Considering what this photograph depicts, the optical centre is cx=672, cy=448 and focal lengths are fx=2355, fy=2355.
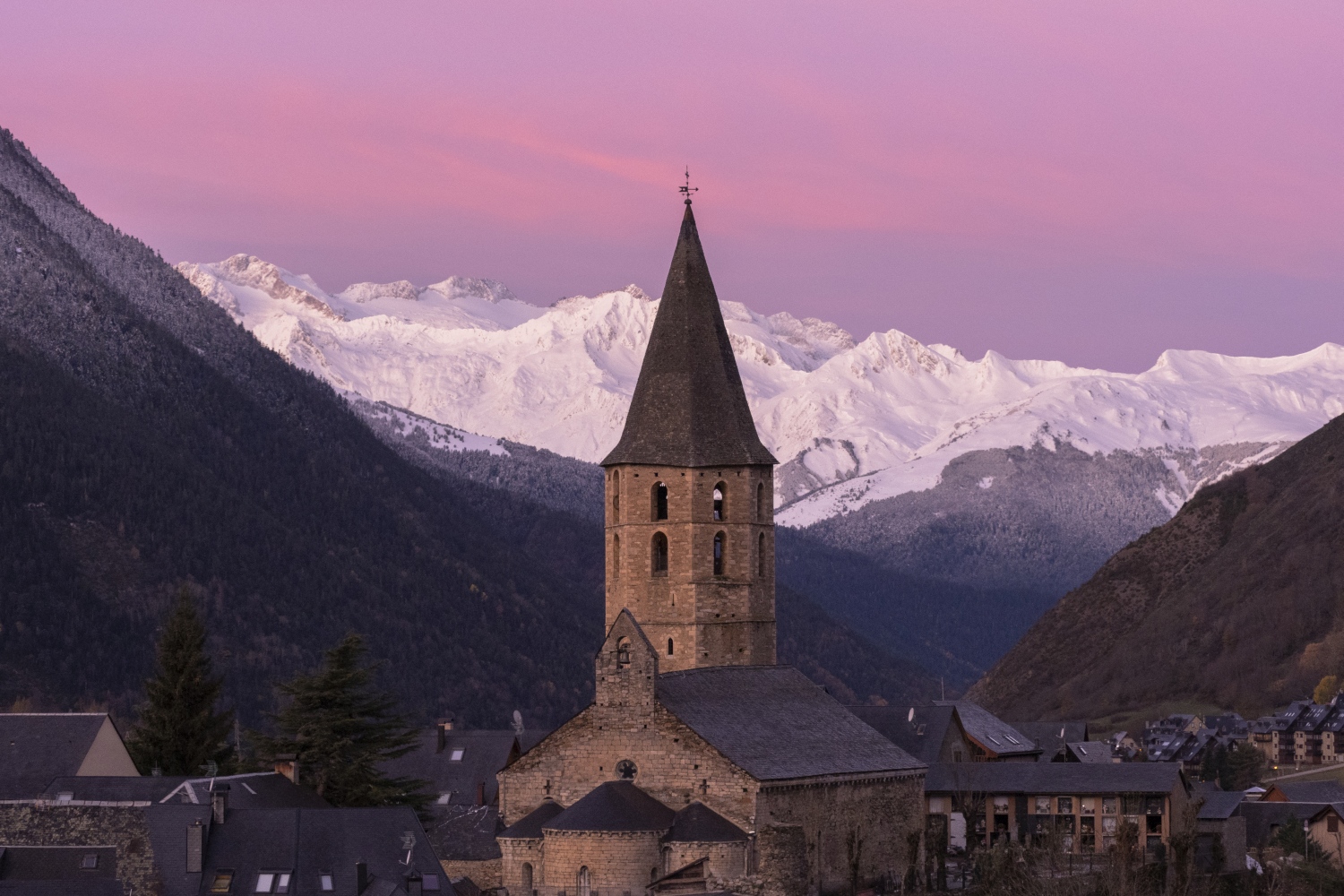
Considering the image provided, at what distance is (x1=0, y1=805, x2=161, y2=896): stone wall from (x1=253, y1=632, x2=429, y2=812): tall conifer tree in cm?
1653

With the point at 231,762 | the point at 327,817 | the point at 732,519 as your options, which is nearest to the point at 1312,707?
the point at 732,519

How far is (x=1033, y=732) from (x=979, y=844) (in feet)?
124

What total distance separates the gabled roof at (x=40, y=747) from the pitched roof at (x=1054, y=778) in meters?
32.6

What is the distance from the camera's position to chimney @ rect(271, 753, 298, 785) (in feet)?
269

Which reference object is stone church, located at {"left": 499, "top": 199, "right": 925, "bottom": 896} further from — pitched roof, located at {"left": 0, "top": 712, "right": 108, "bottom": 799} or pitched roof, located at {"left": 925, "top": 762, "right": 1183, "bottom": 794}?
pitched roof, located at {"left": 0, "top": 712, "right": 108, "bottom": 799}

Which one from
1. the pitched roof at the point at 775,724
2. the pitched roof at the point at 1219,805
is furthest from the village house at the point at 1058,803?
the pitched roof at the point at 775,724

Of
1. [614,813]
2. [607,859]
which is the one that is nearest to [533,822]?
[614,813]

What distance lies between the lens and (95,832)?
68250 millimetres

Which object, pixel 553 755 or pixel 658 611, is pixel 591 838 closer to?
pixel 553 755

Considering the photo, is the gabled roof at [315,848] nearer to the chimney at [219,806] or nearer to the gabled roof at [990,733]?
the chimney at [219,806]

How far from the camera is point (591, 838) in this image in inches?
2830

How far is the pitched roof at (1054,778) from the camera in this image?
9206 centimetres

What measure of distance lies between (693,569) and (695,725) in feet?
47.4

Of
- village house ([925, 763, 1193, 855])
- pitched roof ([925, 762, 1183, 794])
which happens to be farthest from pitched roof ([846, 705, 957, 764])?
village house ([925, 763, 1193, 855])
